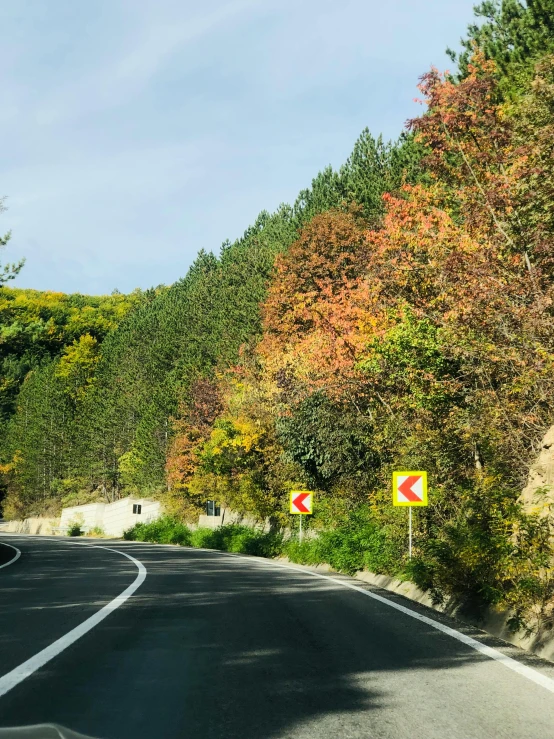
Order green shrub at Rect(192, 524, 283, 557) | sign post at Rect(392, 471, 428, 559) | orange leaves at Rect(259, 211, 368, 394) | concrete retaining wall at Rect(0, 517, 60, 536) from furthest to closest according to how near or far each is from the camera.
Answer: concrete retaining wall at Rect(0, 517, 60, 536), orange leaves at Rect(259, 211, 368, 394), green shrub at Rect(192, 524, 283, 557), sign post at Rect(392, 471, 428, 559)

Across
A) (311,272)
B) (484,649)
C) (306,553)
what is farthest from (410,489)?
(311,272)

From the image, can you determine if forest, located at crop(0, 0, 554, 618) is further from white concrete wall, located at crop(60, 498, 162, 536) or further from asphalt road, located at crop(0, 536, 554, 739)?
white concrete wall, located at crop(60, 498, 162, 536)

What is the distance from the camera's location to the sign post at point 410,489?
1645cm

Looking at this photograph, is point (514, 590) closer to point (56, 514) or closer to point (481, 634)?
point (481, 634)

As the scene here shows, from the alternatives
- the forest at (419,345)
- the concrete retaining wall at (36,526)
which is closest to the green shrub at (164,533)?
the forest at (419,345)

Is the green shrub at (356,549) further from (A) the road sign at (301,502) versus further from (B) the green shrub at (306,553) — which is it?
(A) the road sign at (301,502)

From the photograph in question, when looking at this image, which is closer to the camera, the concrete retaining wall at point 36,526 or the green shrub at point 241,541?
the green shrub at point 241,541

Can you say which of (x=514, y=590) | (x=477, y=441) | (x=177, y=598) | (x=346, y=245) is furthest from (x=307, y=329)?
(x=514, y=590)

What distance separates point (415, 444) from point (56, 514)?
94.6m

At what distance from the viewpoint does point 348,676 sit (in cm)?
675

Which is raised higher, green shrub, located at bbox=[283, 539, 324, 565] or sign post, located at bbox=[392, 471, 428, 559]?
sign post, located at bbox=[392, 471, 428, 559]

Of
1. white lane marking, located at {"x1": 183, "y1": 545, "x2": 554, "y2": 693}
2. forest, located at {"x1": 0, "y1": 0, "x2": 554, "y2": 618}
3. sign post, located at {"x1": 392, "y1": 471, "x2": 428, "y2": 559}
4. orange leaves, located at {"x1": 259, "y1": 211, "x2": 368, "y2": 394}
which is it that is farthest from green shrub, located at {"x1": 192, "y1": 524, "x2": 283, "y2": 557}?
white lane marking, located at {"x1": 183, "y1": 545, "x2": 554, "y2": 693}

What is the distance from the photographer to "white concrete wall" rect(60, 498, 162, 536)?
72.0 m

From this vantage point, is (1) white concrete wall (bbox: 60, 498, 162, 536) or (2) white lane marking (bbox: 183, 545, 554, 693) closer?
(2) white lane marking (bbox: 183, 545, 554, 693)
